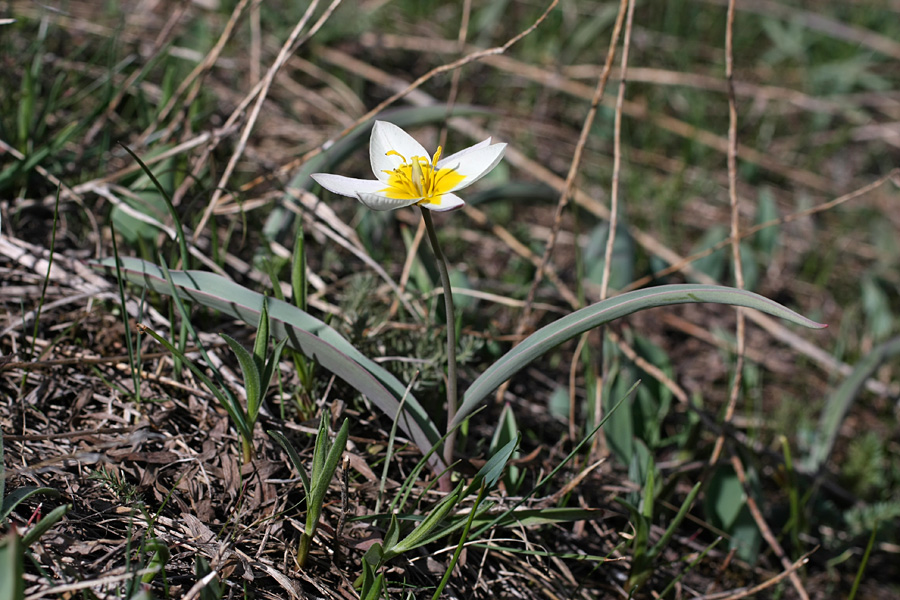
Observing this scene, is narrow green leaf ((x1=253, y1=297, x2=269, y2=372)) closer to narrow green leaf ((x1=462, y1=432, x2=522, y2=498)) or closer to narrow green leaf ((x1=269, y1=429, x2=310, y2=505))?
narrow green leaf ((x1=269, y1=429, x2=310, y2=505))

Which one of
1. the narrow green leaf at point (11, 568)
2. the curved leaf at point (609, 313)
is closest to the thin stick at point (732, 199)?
the curved leaf at point (609, 313)

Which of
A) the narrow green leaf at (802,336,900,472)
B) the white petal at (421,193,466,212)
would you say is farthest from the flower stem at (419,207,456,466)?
the narrow green leaf at (802,336,900,472)

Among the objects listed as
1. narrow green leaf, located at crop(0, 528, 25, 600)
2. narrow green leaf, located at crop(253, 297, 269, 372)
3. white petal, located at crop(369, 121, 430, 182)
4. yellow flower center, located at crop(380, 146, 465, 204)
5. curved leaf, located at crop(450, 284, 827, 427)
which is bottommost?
narrow green leaf, located at crop(0, 528, 25, 600)

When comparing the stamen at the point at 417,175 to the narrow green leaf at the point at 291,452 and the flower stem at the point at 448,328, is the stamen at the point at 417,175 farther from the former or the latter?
the narrow green leaf at the point at 291,452

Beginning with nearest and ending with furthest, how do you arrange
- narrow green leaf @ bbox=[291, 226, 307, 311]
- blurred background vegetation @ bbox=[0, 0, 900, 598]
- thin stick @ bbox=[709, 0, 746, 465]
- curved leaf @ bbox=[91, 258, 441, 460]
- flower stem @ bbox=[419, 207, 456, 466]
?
flower stem @ bbox=[419, 207, 456, 466], curved leaf @ bbox=[91, 258, 441, 460], narrow green leaf @ bbox=[291, 226, 307, 311], thin stick @ bbox=[709, 0, 746, 465], blurred background vegetation @ bbox=[0, 0, 900, 598]

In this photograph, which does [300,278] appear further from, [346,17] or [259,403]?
[346,17]

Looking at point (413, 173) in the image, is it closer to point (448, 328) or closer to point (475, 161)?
point (475, 161)
